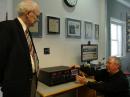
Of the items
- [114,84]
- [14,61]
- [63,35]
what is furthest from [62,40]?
[14,61]

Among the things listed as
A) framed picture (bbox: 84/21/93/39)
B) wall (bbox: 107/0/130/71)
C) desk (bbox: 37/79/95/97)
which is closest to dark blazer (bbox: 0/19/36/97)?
desk (bbox: 37/79/95/97)

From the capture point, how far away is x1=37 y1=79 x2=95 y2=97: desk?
2.03 m

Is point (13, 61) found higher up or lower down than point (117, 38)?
lower down

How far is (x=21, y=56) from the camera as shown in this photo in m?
1.41

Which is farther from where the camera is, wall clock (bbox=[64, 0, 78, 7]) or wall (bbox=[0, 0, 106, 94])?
wall clock (bbox=[64, 0, 78, 7])

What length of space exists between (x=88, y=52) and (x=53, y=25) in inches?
35.2

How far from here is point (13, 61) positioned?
1.39m

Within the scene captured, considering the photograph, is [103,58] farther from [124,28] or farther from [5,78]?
[5,78]

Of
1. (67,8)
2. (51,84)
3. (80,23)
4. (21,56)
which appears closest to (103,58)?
(80,23)

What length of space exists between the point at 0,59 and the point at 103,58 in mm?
3121

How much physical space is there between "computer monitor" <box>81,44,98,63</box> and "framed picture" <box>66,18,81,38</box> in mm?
320

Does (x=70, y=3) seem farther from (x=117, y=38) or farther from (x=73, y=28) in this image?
(x=117, y=38)

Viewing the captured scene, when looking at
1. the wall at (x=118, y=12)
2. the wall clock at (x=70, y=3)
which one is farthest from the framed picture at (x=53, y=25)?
the wall at (x=118, y=12)

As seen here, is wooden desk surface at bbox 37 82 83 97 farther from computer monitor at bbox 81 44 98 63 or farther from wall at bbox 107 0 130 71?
wall at bbox 107 0 130 71
